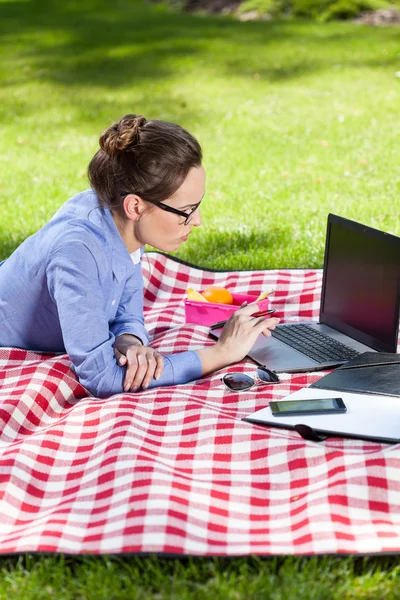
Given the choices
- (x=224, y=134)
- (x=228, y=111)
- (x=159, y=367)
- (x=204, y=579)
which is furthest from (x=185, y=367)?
(x=228, y=111)

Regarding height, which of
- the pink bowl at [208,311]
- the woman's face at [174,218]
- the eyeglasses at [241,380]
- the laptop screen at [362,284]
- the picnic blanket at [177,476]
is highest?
the woman's face at [174,218]

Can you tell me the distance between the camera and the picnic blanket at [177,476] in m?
2.64

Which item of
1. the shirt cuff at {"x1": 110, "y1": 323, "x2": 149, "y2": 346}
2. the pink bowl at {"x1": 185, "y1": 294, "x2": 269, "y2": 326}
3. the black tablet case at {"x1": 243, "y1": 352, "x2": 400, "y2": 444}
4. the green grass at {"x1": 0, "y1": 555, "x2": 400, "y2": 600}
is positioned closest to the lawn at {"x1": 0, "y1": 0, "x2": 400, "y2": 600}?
the green grass at {"x1": 0, "y1": 555, "x2": 400, "y2": 600}

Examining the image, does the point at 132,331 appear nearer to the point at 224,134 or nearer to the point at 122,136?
the point at 122,136

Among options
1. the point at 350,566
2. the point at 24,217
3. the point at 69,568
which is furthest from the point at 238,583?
the point at 24,217

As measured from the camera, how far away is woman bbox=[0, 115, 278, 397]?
3461mm

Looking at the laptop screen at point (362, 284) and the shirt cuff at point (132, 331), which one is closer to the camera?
the laptop screen at point (362, 284)

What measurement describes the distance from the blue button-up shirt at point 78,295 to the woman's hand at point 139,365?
32 mm

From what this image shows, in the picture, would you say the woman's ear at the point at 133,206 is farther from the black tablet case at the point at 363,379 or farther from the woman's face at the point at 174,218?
the black tablet case at the point at 363,379

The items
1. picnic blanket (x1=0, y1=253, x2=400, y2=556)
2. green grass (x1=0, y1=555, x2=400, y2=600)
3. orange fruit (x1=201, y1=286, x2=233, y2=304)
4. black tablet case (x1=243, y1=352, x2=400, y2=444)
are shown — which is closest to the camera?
green grass (x1=0, y1=555, x2=400, y2=600)

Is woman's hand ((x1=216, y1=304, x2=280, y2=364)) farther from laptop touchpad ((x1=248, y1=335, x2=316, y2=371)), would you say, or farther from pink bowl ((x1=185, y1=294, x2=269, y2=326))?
pink bowl ((x1=185, y1=294, x2=269, y2=326))

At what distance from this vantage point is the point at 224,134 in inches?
373

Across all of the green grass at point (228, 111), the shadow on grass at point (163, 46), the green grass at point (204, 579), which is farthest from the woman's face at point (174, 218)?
the shadow on grass at point (163, 46)

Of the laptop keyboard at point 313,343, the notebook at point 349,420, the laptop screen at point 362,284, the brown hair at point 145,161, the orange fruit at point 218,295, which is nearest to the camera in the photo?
the notebook at point 349,420
